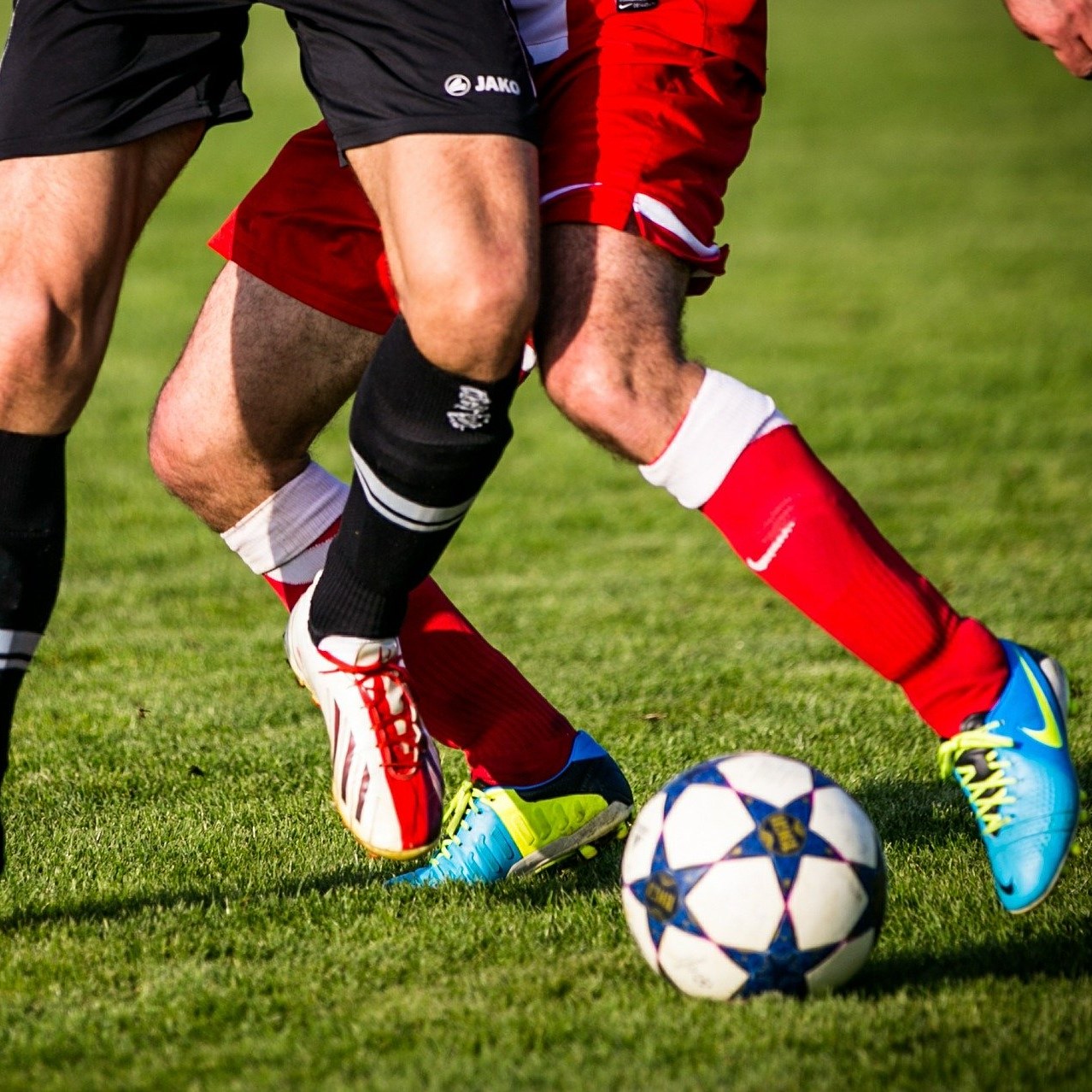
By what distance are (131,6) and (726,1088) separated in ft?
7.47

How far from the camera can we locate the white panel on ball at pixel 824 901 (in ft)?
9.05

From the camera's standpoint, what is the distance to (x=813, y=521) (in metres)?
2.87

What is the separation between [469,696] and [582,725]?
4.33 feet

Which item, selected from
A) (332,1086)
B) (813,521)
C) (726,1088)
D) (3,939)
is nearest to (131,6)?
(813,521)

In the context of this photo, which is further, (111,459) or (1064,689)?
(111,459)

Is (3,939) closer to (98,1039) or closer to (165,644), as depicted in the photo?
(98,1039)

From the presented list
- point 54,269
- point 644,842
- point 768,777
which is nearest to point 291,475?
point 54,269

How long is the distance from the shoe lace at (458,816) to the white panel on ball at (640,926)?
78cm

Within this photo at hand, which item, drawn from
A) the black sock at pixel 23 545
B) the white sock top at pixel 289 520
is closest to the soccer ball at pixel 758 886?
the white sock top at pixel 289 520

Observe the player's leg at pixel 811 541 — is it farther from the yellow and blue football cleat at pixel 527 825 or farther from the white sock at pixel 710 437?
the yellow and blue football cleat at pixel 527 825

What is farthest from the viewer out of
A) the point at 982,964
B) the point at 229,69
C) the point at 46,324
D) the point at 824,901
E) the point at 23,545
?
the point at 229,69

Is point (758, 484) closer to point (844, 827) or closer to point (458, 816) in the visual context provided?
point (844, 827)

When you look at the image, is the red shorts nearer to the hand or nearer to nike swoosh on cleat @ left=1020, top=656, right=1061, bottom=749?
the hand

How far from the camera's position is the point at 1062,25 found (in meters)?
3.13
